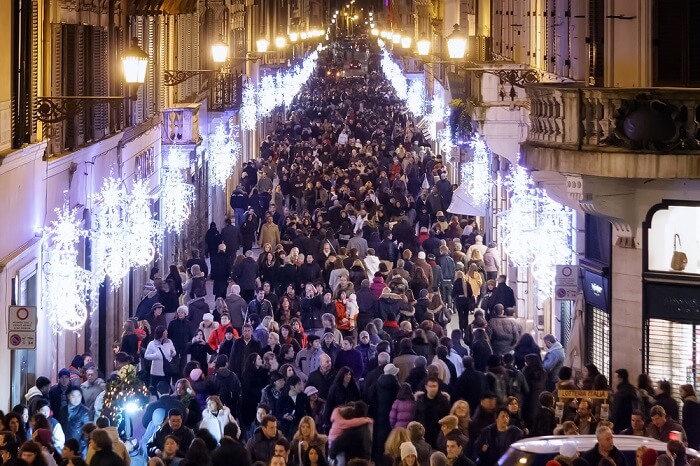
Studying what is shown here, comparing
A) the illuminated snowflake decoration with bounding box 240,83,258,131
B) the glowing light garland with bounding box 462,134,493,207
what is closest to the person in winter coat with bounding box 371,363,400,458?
the glowing light garland with bounding box 462,134,493,207

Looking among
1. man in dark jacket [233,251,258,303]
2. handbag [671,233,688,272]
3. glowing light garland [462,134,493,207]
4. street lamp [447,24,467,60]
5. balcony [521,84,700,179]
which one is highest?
street lamp [447,24,467,60]

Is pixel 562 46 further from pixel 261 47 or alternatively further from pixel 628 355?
pixel 261 47

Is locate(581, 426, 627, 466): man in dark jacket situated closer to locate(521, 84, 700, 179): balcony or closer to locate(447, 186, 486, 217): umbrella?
locate(521, 84, 700, 179): balcony

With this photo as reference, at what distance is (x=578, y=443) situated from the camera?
1319 cm

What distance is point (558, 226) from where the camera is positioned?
22.4 meters

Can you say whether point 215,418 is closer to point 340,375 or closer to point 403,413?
point 403,413

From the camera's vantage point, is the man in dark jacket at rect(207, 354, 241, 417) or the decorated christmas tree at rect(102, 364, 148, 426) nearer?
the decorated christmas tree at rect(102, 364, 148, 426)

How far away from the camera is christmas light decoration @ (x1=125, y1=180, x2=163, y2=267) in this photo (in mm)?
23922

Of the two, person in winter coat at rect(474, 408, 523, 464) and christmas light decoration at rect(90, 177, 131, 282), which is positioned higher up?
christmas light decoration at rect(90, 177, 131, 282)

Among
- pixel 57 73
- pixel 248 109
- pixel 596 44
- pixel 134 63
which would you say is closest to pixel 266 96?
pixel 248 109

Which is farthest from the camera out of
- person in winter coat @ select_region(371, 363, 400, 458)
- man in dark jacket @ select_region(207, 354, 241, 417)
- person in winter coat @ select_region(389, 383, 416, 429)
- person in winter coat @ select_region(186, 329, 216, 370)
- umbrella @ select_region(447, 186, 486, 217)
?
umbrella @ select_region(447, 186, 486, 217)

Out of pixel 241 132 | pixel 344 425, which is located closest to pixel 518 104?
pixel 344 425

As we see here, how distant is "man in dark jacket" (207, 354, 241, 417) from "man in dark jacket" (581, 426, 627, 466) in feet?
19.1

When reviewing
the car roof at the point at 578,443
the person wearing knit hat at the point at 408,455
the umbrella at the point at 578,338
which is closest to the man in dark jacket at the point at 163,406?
the person wearing knit hat at the point at 408,455
